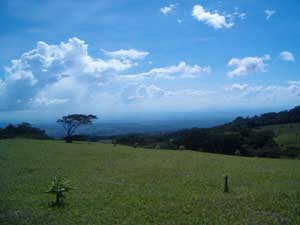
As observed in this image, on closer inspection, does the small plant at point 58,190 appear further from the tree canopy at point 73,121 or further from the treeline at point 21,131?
the treeline at point 21,131

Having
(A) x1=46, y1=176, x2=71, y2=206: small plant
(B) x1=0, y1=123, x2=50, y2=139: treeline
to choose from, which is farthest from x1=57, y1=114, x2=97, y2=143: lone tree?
(A) x1=46, y1=176, x2=71, y2=206: small plant

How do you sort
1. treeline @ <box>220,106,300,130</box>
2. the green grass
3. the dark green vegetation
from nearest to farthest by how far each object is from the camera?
the dark green vegetation < the green grass < treeline @ <box>220,106,300,130</box>

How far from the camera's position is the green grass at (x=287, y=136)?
52.2 metres

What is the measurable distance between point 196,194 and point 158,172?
616 centimetres

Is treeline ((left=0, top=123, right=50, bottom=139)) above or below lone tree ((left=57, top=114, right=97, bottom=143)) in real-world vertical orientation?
below

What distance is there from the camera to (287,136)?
60031 millimetres

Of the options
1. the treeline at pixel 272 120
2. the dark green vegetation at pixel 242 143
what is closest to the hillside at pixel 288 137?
the dark green vegetation at pixel 242 143

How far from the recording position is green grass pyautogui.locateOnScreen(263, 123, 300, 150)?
171 feet

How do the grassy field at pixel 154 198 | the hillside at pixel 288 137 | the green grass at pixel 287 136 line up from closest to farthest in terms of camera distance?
1. the grassy field at pixel 154 198
2. the hillside at pixel 288 137
3. the green grass at pixel 287 136

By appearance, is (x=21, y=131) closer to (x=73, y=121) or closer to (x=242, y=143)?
(x=73, y=121)

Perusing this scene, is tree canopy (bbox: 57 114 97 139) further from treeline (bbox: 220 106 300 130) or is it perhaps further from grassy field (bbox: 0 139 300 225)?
treeline (bbox: 220 106 300 130)

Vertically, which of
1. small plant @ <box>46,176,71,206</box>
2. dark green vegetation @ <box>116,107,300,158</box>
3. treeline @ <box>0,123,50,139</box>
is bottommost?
dark green vegetation @ <box>116,107,300,158</box>

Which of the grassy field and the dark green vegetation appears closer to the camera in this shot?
the grassy field

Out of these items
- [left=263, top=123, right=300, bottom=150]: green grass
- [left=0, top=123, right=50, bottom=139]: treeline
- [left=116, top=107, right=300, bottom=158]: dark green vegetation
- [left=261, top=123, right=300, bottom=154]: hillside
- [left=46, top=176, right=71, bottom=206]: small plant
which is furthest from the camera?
[left=0, top=123, right=50, bottom=139]: treeline
